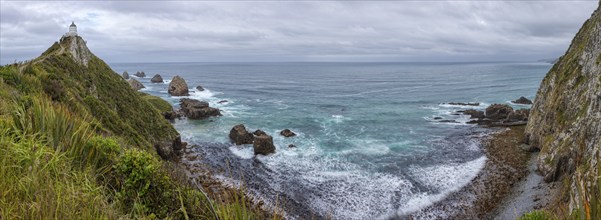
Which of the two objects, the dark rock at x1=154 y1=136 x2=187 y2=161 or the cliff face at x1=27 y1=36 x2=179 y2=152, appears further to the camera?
the dark rock at x1=154 y1=136 x2=187 y2=161

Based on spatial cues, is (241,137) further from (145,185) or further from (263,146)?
(145,185)

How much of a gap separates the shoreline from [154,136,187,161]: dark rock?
22.1m

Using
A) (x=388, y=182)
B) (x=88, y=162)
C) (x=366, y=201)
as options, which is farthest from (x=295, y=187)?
(x=88, y=162)

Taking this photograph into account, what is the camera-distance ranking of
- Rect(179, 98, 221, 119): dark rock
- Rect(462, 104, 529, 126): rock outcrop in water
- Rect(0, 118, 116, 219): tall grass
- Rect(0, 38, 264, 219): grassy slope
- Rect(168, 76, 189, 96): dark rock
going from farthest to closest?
Rect(168, 76, 189, 96): dark rock, Rect(179, 98, 221, 119): dark rock, Rect(462, 104, 529, 126): rock outcrop in water, Rect(0, 38, 264, 219): grassy slope, Rect(0, 118, 116, 219): tall grass

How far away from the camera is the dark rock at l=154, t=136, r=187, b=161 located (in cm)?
3177

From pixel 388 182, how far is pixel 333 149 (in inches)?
397

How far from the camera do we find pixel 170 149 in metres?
33.0

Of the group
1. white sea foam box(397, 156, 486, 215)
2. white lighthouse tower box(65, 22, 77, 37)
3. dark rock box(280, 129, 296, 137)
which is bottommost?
white sea foam box(397, 156, 486, 215)

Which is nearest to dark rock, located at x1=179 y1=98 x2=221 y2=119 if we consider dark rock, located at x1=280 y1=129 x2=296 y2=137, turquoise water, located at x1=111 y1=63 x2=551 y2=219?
turquoise water, located at x1=111 y1=63 x2=551 y2=219

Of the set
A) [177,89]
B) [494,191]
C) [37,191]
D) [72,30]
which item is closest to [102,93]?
[72,30]

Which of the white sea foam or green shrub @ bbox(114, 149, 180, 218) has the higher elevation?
green shrub @ bbox(114, 149, 180, 218)

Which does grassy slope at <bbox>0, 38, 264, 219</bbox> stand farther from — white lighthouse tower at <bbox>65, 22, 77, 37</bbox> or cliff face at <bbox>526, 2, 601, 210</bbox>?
white lighthouse tower at <bbox>65, 22, 77, 37</bbox>

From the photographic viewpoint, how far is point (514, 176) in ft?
95.3

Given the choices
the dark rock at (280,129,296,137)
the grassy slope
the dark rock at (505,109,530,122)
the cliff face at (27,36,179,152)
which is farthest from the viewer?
the dark rock at (505,109,530,122)
